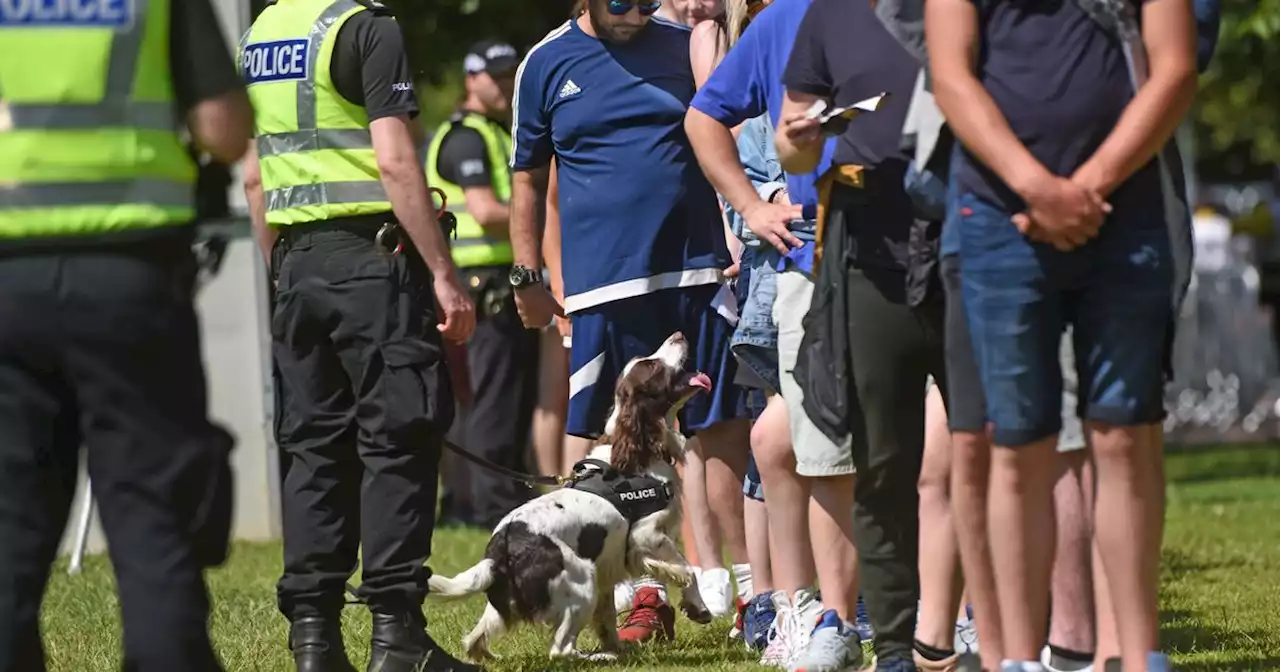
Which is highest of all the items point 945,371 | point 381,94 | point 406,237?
point 381,94

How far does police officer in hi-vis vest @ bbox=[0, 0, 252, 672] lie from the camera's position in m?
4.05

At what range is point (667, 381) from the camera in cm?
699

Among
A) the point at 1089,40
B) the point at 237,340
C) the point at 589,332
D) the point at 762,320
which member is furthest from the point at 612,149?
the point at 237,340

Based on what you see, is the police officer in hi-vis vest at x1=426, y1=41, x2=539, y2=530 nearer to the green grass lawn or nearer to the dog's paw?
the green grass lawn

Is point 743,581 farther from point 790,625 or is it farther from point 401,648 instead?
point 401,648

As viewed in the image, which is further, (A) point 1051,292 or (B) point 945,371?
(B) point 945,371

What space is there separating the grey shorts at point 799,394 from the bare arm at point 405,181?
99 centimetres

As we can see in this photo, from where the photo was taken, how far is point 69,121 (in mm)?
4102

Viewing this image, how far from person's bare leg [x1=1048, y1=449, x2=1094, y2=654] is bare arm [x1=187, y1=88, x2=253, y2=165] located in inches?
91.5

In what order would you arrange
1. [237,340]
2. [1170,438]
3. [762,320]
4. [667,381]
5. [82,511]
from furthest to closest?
[1170,438] < [237,340] < [82,511] < [667,381] < [762,320]

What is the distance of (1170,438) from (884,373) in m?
16.4

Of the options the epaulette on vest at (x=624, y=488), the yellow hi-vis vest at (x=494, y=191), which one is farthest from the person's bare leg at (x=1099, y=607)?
the yellow hi-vis vest at (x=494, y=191)

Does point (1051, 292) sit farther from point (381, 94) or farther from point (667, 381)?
point (667, 381)

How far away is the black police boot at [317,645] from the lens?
240 inches
